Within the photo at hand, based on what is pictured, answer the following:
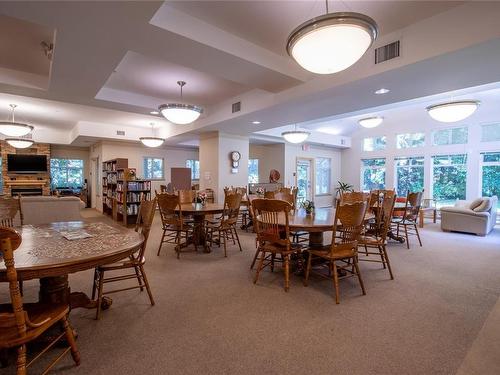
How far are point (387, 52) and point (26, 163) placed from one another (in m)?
11.4

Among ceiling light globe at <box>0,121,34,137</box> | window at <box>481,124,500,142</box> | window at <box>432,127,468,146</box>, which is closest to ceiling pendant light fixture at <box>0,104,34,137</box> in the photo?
ceiling light globe at <box>0,121,34,137</box>

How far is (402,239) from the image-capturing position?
17.1 ft

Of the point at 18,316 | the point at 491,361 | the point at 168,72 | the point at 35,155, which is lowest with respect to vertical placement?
the point at 491,361

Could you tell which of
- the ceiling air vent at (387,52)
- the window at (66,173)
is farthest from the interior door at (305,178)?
the window at (66,173)

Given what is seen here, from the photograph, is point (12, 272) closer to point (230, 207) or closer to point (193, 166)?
point (230, 207)

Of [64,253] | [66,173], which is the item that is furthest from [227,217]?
[66,173]

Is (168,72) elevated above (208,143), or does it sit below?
above

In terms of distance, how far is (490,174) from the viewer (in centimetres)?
757

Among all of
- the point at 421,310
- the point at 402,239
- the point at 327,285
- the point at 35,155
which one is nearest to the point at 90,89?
the point at 327,285

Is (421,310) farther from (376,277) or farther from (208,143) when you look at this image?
(208,143)

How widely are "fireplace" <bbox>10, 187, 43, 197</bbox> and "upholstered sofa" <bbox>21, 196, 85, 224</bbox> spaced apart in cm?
544

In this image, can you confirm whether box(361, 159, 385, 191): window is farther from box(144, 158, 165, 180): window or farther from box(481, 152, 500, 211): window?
box(144, 158, 165, 180): window

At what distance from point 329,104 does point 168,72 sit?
276cm

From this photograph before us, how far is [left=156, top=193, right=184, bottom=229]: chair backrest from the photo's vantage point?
4043mm
